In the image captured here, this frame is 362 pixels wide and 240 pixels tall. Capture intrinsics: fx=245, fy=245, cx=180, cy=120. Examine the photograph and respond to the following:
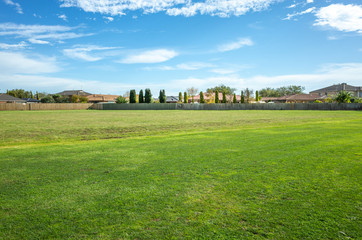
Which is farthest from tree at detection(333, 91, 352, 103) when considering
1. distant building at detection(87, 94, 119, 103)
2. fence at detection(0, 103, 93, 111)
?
distant building at detection(87, 94, 119, 103)

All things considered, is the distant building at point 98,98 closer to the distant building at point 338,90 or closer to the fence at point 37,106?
the fence at point 37,106

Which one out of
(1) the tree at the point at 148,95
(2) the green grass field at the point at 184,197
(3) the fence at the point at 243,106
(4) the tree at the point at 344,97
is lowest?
(2) the green grass field at the point at 184,197

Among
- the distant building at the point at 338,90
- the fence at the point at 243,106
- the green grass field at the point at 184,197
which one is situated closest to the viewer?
the green grass field at the point at 184,197

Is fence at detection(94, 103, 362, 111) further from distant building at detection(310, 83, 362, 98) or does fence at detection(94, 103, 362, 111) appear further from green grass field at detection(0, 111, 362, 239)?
green grass field at detection(0, 111, 362, 239)

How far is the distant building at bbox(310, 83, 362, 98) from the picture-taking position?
2943 inches

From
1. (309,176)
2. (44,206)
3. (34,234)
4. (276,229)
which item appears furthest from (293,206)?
(44,206)

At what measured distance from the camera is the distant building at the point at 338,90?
2943 inches

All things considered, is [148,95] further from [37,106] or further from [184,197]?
[184,197]

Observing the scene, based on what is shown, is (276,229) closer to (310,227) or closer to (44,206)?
(310,227)

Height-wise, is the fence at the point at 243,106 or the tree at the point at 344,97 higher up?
the tree at the point at 344,97

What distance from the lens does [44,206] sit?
3.23 meters

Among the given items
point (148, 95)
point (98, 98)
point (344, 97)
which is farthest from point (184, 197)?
point (98, 98)

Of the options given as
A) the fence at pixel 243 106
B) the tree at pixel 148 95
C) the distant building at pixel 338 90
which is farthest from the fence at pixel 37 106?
the distant building at pixel 338 90

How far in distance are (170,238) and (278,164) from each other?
3.47 metres
